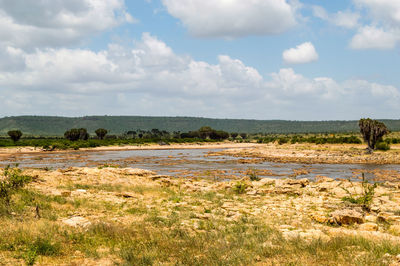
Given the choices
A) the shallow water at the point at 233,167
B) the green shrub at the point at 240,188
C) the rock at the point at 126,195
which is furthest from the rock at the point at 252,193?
the shallow water at the point at 233,167

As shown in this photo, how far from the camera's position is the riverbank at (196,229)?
721 cm

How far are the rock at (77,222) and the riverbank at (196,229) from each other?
0.03m

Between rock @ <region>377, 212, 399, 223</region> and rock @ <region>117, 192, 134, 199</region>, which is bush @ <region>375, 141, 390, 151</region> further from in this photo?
rock @ <region>117, 192, 134, 199</region>

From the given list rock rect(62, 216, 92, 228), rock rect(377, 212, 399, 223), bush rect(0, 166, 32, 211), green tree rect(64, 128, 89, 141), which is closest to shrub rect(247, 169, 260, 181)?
rock rect(377, 212, 399, 223)

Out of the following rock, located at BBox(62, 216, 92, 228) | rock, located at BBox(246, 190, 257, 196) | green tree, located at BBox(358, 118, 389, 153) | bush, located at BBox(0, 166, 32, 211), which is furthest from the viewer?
green tree, located at BBox(358, 118, 389, 153)

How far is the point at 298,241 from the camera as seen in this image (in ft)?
26.8

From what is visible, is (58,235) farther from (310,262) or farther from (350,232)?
(350,232)

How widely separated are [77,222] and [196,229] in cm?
380

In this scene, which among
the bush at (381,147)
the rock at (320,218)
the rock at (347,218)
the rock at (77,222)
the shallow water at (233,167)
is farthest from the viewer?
the bush at (381,147)

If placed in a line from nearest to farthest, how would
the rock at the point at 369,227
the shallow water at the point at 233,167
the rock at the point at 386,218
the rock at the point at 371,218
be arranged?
the rock at the point at 369,227 → the rock at the point at 386,218 → the rock at the point at 371,218 → the shallow water at the point at 233,167

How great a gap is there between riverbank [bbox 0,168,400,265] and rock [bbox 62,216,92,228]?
3 cm

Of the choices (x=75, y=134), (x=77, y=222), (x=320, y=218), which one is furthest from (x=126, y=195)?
(x=75, y=134)

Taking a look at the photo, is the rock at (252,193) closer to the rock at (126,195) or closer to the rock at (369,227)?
the rock at (126,195)

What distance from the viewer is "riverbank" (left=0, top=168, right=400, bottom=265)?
721 cm
